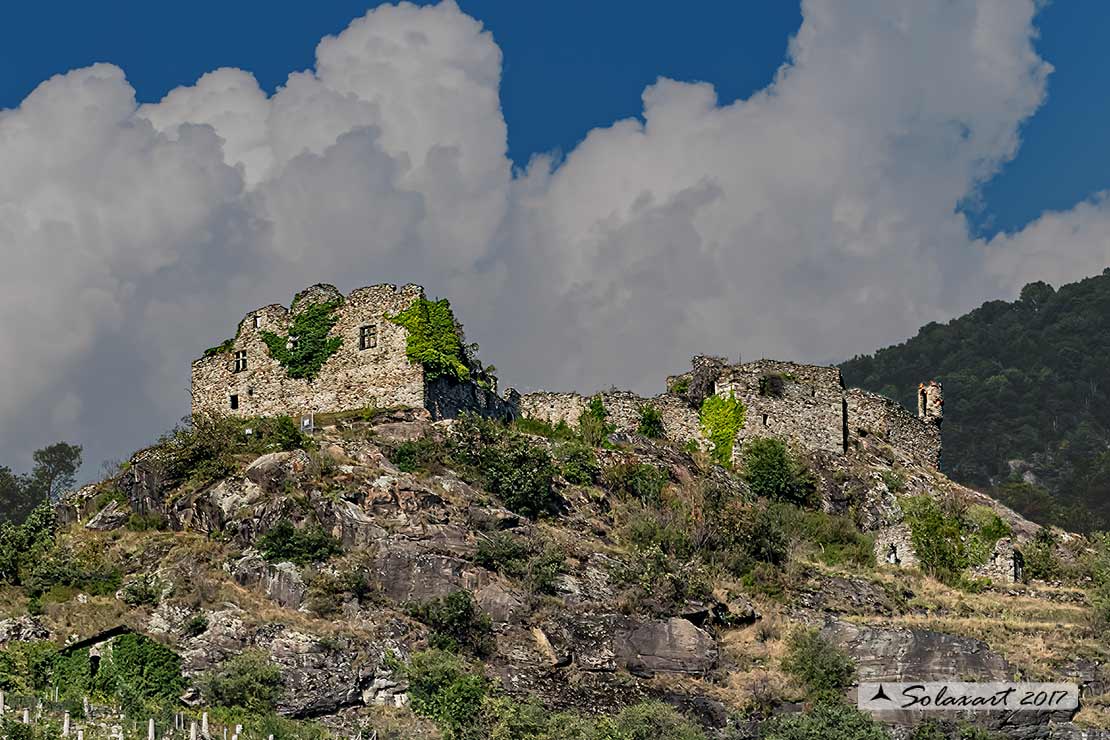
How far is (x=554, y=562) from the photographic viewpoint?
60.3 meters

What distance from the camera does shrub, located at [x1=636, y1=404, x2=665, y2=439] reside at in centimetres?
7806

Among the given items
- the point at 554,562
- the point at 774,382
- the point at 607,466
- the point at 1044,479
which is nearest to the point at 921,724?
the point at 554,562

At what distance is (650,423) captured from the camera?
7825 cm

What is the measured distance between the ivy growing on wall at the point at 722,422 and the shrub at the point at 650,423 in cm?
176

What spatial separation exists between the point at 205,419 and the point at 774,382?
82.1ft

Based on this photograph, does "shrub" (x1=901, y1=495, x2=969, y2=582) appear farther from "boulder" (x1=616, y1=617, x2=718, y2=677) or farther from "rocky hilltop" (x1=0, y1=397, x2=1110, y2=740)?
"boulder" (x1=616, y1=617, x2=718, y2=677)

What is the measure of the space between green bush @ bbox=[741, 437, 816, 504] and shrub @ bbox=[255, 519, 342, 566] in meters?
21.9

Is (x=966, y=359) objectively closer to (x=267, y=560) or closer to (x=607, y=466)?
(x=607, y=466)

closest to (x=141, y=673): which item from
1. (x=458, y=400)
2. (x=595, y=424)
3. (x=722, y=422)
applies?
(x=458, y=400)

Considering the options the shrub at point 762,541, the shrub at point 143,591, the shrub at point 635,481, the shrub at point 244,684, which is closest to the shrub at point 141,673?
the shrub at point 244,684

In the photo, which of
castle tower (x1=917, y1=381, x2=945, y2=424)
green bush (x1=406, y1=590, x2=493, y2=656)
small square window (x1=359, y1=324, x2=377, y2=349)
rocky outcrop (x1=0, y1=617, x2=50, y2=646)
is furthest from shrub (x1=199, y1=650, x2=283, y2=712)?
castle tower (x1=917, y1=381, x2=945, y2=424)

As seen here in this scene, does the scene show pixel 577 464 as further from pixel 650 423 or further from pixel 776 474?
pixel 776 474

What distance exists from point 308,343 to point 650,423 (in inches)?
614

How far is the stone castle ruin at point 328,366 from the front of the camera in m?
69.8
